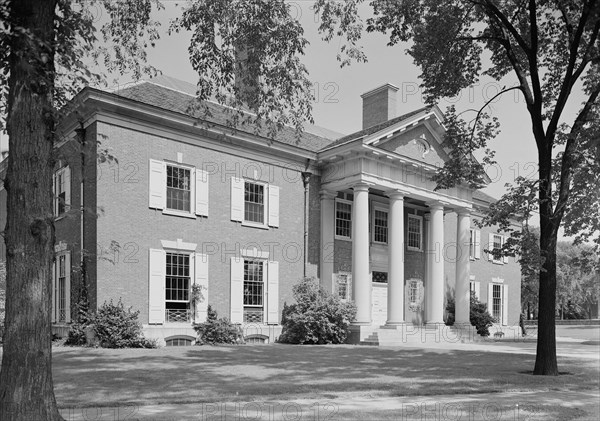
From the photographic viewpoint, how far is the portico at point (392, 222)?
24312mm

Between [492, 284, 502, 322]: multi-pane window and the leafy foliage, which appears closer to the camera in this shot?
the leafy foliage

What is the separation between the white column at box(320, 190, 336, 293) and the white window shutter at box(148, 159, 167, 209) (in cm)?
790

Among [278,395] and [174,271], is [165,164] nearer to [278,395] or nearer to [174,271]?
[174,271]

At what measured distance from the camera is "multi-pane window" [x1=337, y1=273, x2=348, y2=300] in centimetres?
2622

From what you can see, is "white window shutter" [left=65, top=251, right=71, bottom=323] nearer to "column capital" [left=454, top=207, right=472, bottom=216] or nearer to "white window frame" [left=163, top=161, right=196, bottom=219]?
"white window frame" [left=163, top=161, right=196, bottom=219]

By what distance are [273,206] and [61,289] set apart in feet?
28.3

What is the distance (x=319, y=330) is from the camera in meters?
22.8

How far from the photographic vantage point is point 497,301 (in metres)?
37.0

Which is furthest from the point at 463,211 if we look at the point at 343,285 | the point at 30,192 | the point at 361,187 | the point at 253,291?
the point at 30,192

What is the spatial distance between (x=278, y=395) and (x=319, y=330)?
13082 millimetres

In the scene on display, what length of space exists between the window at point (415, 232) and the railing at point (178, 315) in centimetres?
1327

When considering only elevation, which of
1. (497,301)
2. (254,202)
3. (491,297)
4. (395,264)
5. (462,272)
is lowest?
(497,301)

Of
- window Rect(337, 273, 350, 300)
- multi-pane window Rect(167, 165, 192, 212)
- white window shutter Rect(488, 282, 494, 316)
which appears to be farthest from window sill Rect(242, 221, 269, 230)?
white window shutter Rect(488, 282, 494, 316)

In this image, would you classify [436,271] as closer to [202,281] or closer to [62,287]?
[202,281]
